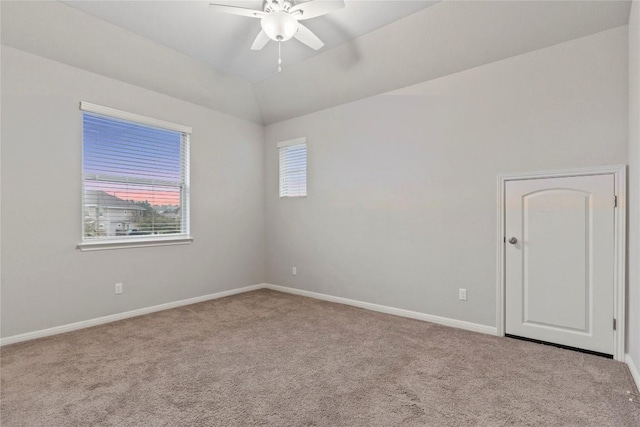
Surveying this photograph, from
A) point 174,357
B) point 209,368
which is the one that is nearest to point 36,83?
point 174,357

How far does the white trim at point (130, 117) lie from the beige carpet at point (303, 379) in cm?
235

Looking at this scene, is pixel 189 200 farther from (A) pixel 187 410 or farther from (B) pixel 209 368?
(A) pixel 187 410

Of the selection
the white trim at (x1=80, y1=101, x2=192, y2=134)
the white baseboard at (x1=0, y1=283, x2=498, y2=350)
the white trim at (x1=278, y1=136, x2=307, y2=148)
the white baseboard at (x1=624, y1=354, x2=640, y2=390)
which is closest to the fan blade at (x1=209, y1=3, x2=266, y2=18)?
the white trim at (x1=80, y1=101, x2=192, y2=134)

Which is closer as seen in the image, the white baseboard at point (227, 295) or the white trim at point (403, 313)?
the white baseboard at point (227, 295)

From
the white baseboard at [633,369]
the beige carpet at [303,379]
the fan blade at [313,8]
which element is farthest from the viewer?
the fan blade at [313,8]

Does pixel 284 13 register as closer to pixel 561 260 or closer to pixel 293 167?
pixel 293 167

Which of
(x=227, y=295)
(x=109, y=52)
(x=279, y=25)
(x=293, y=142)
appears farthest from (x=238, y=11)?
(x=227, y=295)

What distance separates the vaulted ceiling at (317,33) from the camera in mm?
2793

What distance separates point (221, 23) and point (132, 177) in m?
2.09

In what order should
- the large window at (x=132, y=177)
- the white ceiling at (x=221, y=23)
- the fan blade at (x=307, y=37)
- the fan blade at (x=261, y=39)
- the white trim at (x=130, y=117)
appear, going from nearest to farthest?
the fan blade at (x=307, y=37) → the fan blade at (x=261, y=39) → the white ceiling at (x=221, y=23) → the white trim at (x=130, y=117) → the large window at (x=132, y=177)

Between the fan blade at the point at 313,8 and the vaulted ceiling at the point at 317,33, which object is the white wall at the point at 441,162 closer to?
the vaulted ceiling at the point at 317,33

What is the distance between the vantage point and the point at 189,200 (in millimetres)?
4398

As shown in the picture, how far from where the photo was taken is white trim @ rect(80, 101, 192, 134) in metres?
3.44

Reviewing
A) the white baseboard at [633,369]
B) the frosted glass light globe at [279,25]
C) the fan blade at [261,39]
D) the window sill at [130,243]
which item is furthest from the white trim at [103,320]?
the white baseboard at [633,369]
